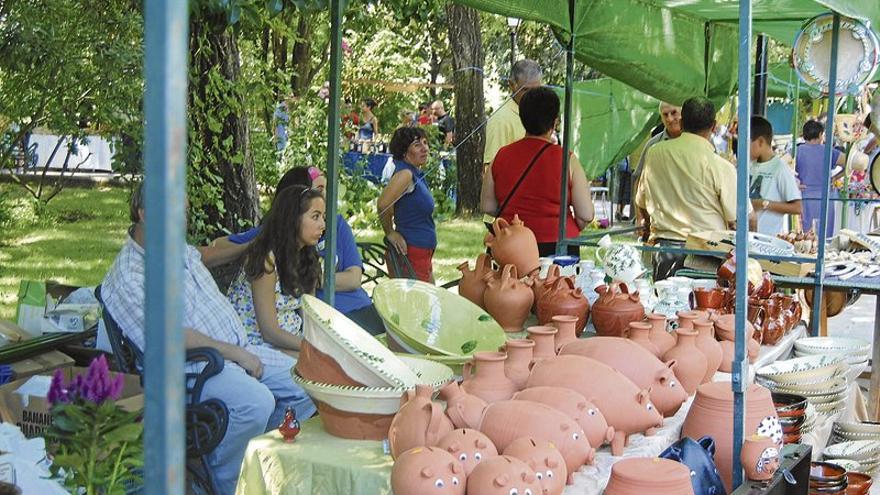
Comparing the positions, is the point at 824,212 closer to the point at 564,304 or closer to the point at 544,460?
the point at 564,304

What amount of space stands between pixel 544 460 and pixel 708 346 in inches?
48.8

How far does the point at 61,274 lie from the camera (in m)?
8.02

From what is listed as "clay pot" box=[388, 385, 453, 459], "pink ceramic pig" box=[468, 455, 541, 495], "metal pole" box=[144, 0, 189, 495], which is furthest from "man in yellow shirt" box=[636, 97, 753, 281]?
"metal pole" box=[144, 0, 189, 495]

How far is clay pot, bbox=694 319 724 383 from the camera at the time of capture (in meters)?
3.00

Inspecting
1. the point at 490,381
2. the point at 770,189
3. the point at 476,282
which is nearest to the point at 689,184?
the point at 770,189

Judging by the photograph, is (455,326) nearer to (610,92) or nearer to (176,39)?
(176,39)

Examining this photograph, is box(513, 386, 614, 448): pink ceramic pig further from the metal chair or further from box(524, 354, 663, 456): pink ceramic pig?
the metal chair

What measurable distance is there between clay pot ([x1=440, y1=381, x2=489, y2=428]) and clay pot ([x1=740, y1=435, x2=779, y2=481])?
0.64 meters

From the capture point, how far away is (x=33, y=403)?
125 inches

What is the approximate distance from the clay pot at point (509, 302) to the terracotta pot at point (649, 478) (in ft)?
4.47

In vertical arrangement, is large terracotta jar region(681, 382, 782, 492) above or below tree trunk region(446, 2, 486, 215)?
below

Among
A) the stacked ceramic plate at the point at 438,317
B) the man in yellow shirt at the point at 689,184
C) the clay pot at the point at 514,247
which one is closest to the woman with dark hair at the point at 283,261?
the stacked ceramic plate at the point at 438,317

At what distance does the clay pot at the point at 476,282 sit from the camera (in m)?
3.53

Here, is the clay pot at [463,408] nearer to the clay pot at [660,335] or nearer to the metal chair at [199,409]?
the clay pot at [660,335]
